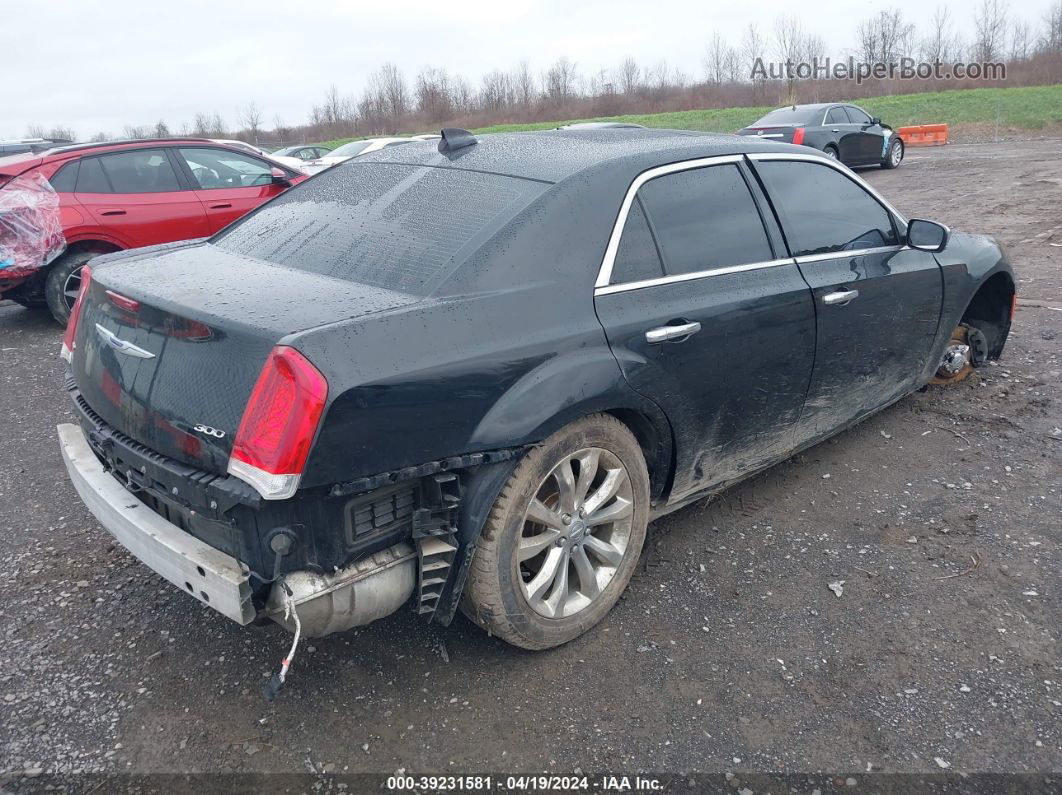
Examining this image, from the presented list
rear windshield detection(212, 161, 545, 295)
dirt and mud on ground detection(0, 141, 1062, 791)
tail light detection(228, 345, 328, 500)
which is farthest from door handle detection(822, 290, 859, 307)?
tail light detection(228, 345, 328, 500)

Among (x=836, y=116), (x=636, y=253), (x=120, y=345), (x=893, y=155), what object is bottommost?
(x=120, y=345)

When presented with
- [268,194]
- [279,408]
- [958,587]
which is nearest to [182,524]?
[279,408]

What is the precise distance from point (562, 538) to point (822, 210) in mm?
2077

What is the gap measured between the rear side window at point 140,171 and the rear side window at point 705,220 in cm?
623

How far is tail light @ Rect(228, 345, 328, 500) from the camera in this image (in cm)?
216

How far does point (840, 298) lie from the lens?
3611 millimetres

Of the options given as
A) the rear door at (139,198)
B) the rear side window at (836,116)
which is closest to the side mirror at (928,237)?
the rear door at (139,198)

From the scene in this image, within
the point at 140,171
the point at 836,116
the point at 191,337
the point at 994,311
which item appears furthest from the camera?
the point at 836,116

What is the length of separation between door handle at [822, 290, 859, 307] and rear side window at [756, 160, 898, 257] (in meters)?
0.21

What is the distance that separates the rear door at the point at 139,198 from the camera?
745cm

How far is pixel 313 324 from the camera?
7.57 ft

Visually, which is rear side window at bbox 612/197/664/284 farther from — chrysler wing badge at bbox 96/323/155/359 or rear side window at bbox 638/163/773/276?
chrysler wing badge at bbox 96/323/155/359

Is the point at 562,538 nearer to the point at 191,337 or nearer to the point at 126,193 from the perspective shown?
the point at 191,337

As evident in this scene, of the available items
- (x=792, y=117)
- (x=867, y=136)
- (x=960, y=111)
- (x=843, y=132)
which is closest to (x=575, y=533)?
(x=792, y=117)
